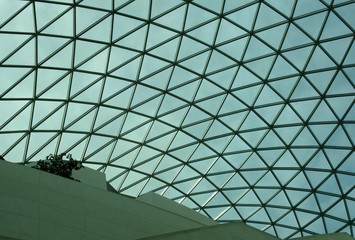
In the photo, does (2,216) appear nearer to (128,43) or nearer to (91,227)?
(91,227)

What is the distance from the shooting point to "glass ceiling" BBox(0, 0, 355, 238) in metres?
28.9

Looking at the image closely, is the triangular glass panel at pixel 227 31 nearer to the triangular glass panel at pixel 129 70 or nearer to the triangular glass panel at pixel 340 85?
the triangular glass panel at pixel 129 70

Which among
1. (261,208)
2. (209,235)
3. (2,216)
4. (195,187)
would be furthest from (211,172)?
(2,216)

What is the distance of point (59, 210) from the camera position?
61.7 feet

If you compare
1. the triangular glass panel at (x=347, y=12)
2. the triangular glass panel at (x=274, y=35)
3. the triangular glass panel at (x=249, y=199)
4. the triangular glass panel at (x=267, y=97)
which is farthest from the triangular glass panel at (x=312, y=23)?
the triangular glass panel at (x=249, y=199)

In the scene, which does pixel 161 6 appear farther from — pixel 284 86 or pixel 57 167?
pixel 57 167

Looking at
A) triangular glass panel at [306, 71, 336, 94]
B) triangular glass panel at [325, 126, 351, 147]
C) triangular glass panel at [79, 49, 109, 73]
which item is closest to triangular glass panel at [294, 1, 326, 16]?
triangular glass panel at [306, 71, 336, 94]

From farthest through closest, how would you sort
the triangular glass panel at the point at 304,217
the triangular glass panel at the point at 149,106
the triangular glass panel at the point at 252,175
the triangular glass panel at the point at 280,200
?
the triangular glass panel at the point at 304,217
the triangular glass panel at the point at 280,200
the triangular glass panel at the point at 252,175
the triangular glass panel at the point at 149,106

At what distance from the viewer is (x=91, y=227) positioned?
762 inches

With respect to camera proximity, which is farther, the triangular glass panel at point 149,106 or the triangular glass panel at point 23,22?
the triangular glass panel at point 149,106

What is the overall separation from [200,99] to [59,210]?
17.8 metres

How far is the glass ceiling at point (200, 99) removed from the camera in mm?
28922

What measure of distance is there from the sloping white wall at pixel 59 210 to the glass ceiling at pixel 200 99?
10.4m

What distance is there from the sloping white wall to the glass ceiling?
1039 cm
